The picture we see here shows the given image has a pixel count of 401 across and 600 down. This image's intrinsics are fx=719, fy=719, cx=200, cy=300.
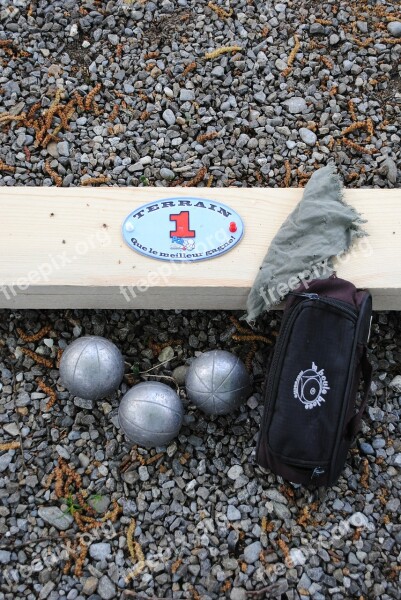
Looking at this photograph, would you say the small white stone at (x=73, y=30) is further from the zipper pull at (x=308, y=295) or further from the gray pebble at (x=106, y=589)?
the gray pebble at (x=106, y=589)

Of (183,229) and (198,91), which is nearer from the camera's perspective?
(183,229)

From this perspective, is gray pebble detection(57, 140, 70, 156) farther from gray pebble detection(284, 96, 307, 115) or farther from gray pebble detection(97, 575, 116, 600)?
gray pebble detection(97, 575, 116, 600)

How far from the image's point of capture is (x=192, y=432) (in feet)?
10.6

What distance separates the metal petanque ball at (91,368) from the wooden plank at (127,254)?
246 mm

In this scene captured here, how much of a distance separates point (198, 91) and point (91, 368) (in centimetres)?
168

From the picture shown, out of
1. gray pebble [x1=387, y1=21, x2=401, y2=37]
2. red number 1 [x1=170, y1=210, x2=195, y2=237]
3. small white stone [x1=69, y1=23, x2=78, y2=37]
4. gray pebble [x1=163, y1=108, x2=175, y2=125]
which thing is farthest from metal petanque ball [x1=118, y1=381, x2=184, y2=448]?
gray pebble [x1=387, y1=21, x2=401, y2=37]

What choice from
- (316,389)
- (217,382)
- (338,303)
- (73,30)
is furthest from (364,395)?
(73,30)

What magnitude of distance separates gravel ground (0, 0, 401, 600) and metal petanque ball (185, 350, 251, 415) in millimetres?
181

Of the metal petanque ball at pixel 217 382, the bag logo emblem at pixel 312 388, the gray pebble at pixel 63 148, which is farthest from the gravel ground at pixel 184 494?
the gray pebble at pixel 63 148

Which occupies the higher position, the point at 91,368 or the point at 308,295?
the point at 308,295

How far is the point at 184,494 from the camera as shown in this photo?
3111 mm

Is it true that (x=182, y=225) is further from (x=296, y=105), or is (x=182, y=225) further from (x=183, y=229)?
(x=296, y=105)

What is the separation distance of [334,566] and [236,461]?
0.59 meters

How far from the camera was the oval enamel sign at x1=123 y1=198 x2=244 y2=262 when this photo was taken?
315 centimetres
